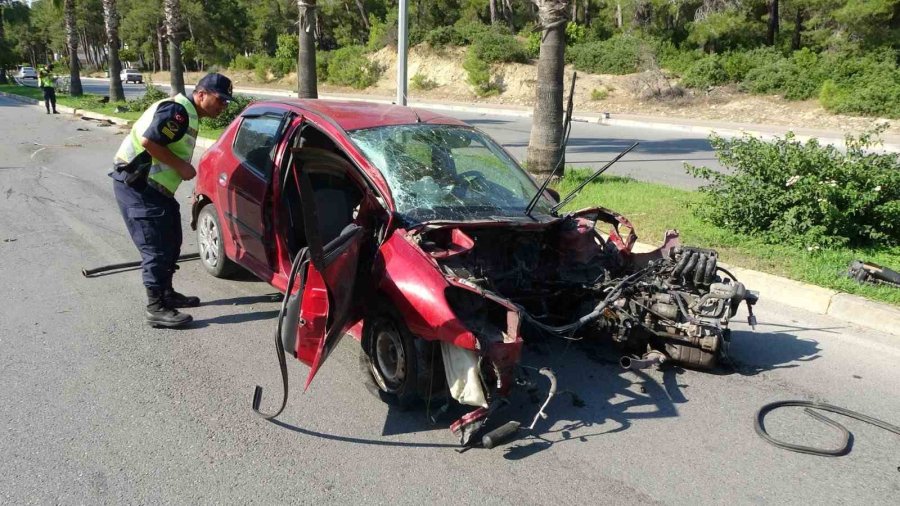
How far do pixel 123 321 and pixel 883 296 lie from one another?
6.15m

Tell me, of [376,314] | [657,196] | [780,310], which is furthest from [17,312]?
[657,196]

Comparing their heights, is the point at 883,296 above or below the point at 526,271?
below

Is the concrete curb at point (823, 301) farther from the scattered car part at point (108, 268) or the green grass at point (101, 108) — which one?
the green grass at point (101, 108)

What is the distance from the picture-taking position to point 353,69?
45.6 metres

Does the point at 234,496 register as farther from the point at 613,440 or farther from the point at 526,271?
the point at 526,271

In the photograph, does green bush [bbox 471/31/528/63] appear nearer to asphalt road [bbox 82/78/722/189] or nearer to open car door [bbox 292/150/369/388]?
asphalt road [bbox 82/78/722/189]

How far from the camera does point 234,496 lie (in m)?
3.18

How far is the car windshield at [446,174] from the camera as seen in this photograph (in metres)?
4.39

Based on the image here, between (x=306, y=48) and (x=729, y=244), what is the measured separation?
10.5 m

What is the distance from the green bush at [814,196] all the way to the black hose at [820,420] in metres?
3.17

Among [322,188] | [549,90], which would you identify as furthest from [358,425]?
[549,90]

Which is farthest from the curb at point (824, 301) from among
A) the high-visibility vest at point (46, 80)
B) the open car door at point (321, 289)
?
the high-visibility vest at point (46, 80)

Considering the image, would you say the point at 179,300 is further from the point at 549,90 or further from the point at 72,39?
the point at 72,39

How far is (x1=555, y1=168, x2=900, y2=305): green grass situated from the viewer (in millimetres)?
6078
